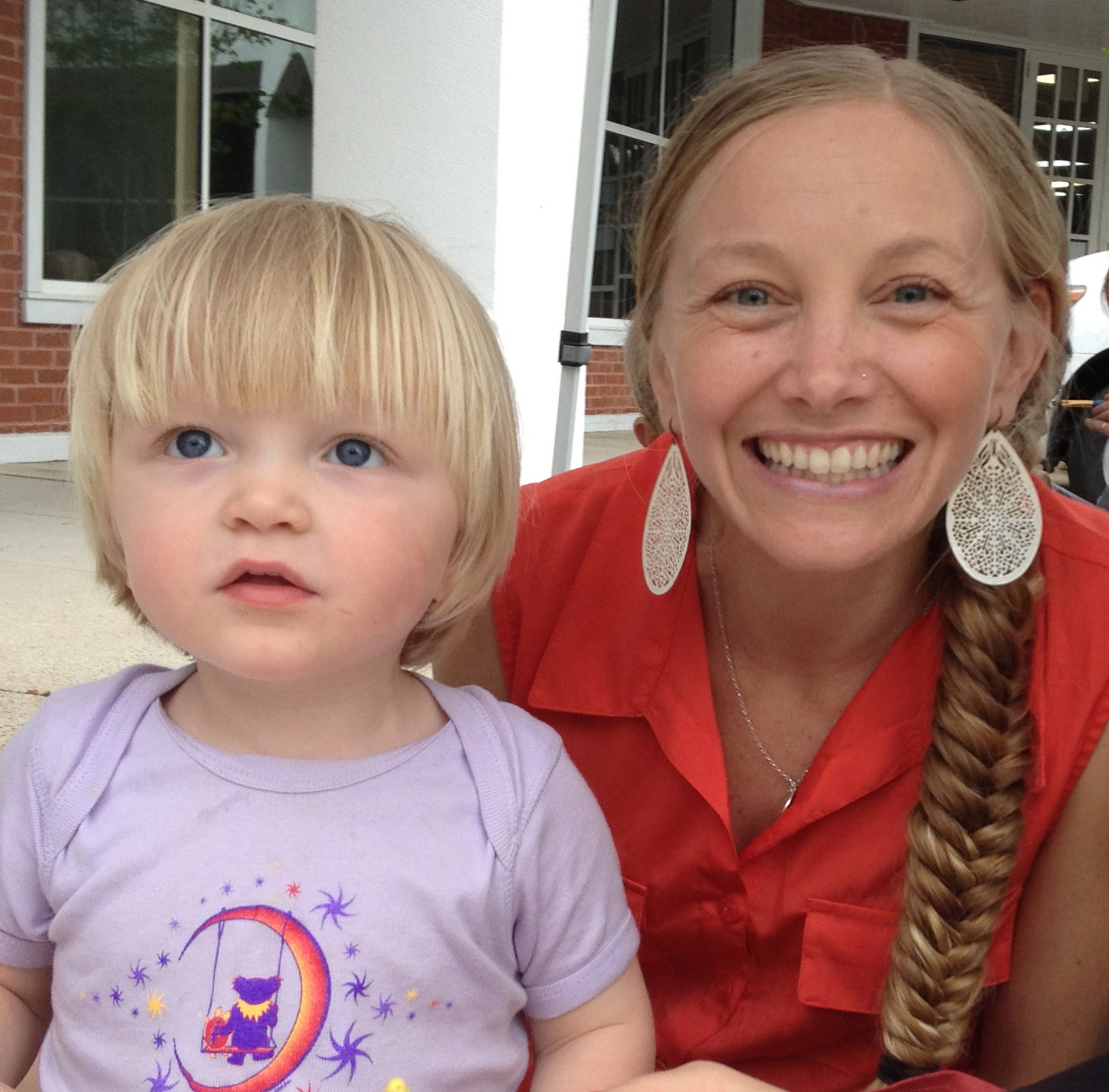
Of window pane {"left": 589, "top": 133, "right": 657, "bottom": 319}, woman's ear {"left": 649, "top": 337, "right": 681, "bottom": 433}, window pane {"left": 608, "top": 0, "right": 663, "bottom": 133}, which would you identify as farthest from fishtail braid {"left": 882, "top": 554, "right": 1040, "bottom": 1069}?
window pane {"left": 608, "top": 0, "right": 663, "bottom": 133}

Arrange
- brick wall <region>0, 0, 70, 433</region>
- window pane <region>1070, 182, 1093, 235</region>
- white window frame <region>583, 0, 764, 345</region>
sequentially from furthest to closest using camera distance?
window pane <region>1070, 182, 1093, 235</region>
white window frame <region>583, 0, 764, 345</region>
brick wall <region>0, 0, 70, 433</region>

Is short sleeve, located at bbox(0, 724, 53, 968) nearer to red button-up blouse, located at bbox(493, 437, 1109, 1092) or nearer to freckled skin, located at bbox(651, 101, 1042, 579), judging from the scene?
red button-up blouse, located at bbox(493, 437, 1109, 1092)

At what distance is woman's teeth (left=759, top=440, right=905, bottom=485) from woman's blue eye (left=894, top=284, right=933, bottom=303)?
0.16 metres

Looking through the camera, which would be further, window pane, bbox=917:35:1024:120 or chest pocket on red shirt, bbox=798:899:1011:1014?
window pane, bbox=917:35:1024:120

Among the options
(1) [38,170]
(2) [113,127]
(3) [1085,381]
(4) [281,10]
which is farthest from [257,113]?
(3) [1085,381]

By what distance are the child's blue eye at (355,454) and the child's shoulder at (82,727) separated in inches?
14.0

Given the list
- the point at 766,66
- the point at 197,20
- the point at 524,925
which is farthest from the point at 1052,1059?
the point at 197,20

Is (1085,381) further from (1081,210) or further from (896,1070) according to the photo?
(1081,210)

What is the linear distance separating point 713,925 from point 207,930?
70 centimetres

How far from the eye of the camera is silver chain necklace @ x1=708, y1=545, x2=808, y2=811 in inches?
68.0

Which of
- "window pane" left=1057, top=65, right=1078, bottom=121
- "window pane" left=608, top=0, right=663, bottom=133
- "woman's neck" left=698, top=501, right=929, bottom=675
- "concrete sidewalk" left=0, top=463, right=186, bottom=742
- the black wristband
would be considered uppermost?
"window pane" left=1057, top=65, right=1078, bottom=121

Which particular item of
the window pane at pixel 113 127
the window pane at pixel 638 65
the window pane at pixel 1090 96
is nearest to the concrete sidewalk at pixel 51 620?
the window pane at pixel 113 127

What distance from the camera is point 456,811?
4.40 ft

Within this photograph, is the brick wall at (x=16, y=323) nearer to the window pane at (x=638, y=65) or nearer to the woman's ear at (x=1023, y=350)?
the window pane at (x=638, y=65)
